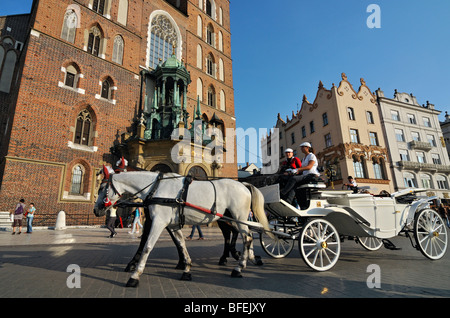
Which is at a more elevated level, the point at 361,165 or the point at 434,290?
the point at 361,165

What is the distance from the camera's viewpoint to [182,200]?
13.5 feet

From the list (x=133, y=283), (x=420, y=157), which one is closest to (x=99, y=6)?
(x=133, y=283)

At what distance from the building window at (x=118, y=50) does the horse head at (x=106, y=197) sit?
17234 mm

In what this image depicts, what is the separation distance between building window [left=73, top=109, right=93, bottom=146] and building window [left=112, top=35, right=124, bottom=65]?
529cm

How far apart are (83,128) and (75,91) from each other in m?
2.52

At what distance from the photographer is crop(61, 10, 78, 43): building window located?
15.8 meters

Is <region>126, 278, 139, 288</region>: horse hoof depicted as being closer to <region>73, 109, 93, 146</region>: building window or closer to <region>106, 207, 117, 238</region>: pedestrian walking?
<region>106, 207, 117, 238</region>: pedestrian walking

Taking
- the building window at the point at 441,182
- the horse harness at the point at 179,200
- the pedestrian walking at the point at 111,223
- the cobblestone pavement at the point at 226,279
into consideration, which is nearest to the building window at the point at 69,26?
the pedestrian walking at the point at 111,223

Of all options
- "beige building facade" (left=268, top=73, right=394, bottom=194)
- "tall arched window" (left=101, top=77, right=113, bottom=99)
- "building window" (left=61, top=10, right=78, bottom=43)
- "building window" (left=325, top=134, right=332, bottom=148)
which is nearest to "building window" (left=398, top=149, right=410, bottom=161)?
"beige building facade" (left=268, top=73, right=394, bottom=194)

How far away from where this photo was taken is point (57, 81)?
14.5 m

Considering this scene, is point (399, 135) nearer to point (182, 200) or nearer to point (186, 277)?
point (182, 200)

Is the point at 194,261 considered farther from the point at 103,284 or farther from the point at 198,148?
the point at 198,148

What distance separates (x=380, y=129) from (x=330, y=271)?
32.7 meters
